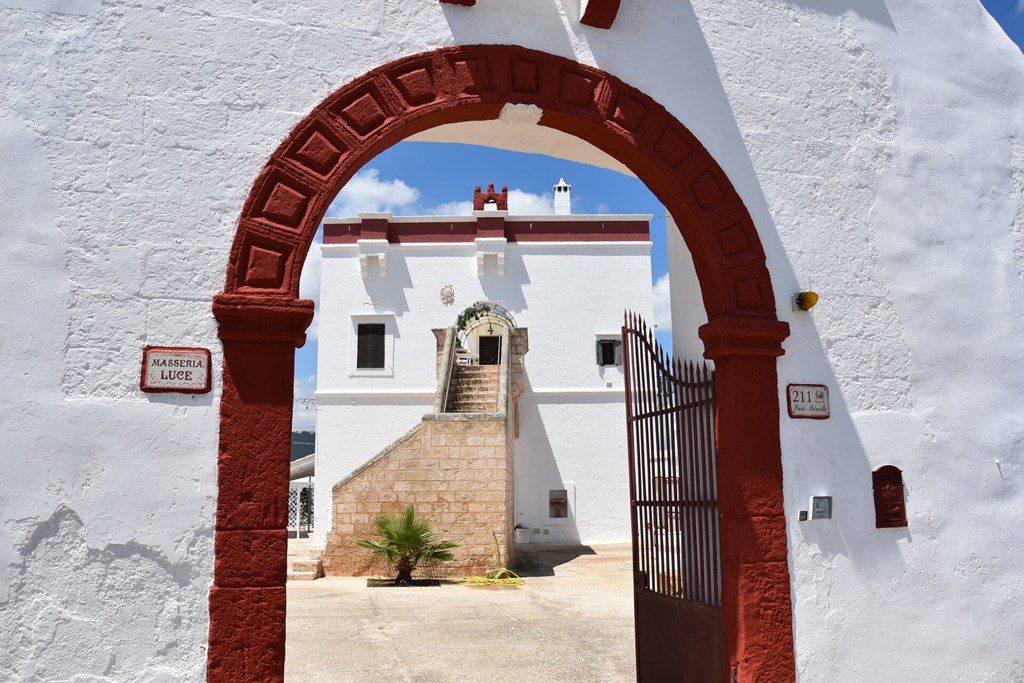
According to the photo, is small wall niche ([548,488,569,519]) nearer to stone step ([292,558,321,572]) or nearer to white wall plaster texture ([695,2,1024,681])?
stone step ([292,558,321,572])

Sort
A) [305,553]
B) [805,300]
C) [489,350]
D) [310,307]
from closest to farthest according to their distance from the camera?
1. [310,307]
2. [805,300]
3. [305,553]
4. [489,350]

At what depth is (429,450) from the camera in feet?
36.4

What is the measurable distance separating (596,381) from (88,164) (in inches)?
598

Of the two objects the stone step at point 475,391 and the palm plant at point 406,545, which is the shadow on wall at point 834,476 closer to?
the palm plant at point 406,545

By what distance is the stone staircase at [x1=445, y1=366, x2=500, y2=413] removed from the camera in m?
14.6

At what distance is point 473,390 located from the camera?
594 inches

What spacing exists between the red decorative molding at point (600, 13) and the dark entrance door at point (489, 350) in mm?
14227

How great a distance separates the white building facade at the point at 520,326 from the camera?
17547mm

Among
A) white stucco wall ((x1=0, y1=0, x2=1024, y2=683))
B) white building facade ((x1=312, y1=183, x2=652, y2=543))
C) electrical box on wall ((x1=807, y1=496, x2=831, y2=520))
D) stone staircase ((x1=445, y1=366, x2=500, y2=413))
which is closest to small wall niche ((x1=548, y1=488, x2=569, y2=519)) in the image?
white building facade ((x1=312, y1=183, x2=652, y2=543))

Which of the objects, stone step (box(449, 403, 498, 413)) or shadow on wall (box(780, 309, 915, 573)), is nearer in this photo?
shadow on wall (box(780, 309, 915, 573))

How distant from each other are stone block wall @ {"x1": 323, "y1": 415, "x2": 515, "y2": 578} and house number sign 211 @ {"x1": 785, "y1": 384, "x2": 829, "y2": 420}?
7158 millimetres

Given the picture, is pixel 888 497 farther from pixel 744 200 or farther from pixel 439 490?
pixel 439 490

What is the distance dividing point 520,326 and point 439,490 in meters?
7.65

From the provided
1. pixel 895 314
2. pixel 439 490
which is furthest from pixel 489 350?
pixel 895 314
